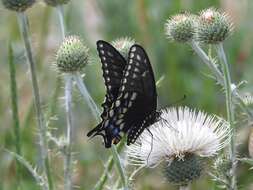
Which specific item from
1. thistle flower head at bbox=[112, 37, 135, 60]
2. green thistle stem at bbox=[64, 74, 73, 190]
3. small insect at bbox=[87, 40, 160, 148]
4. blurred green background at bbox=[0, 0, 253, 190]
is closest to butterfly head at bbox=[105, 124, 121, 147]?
small insect at bbox=[87, 40, 160, 148]

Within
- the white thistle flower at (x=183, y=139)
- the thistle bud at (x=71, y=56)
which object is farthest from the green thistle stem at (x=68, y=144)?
the white thistle flower at (x=183, y=139)

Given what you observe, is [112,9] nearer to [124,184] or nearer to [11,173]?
[11,173]

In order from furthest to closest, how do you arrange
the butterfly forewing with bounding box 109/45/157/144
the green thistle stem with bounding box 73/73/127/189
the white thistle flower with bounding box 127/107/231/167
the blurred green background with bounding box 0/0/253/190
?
the blurred green background with bounding box 0/0/253/190, the butterfly forewing with bounding box 109/45/157/144, the white thistle flower with bounding box 127/107/231/167, the green thistle stem with bounding box 73/73/127/189

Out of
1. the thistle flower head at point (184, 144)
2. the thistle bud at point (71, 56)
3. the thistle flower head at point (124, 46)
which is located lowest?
the thistle flower head at point (184, 144)

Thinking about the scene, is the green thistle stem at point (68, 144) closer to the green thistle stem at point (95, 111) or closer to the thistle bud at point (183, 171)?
the green thistle stem at point (95, 111)

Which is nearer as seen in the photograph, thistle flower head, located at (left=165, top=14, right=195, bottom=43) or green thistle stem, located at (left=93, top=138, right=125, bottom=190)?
green thistle stem, located at (left=93, top=138, right=125, bottom=190)

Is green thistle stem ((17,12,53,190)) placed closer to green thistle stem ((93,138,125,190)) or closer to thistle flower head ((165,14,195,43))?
green thistle stem ((93,138,125,190))

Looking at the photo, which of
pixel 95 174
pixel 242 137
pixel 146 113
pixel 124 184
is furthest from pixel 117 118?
pixel 95 174
